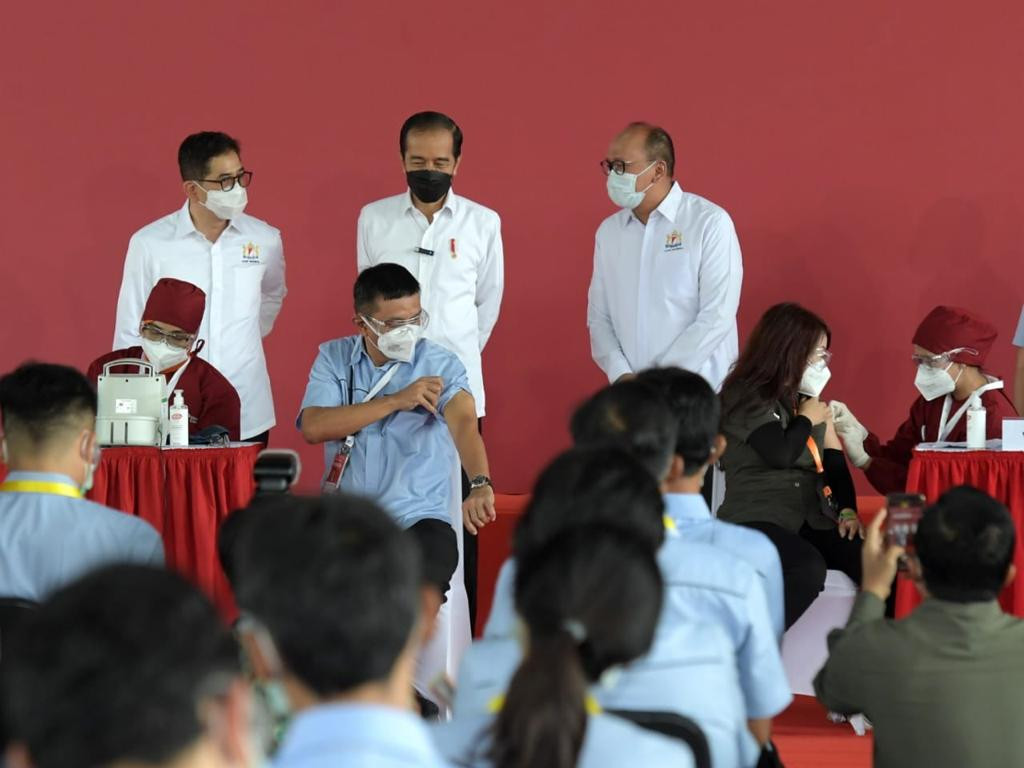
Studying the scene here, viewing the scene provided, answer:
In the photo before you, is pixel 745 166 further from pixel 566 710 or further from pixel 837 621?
pixel 566 710

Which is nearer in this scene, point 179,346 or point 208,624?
point 208,624

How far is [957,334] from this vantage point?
12.1ft

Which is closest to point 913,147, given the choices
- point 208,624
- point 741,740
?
point 741,740

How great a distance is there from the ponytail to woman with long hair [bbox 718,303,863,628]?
2.29 meters

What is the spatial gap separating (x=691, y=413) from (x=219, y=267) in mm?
2179

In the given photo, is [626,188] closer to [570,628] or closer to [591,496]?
[591,496]

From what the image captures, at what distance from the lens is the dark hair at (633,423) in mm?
2164

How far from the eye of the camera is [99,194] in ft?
17.3

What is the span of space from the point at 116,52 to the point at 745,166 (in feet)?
7.43

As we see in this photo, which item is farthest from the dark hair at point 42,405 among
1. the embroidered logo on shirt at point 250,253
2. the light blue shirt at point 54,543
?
the embroidered logo on shirt at point 250,253

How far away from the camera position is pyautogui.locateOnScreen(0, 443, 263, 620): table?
3.38 meters

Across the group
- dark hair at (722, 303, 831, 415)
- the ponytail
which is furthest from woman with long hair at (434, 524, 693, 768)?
dark hair at (722, 303, 831, 415)

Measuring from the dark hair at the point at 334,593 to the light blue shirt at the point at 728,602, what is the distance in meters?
0.77

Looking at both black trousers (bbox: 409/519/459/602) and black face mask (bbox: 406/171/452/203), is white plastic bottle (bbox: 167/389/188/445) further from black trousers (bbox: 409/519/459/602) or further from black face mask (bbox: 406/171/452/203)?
black face mask (bbox: 406/171/452/203)
